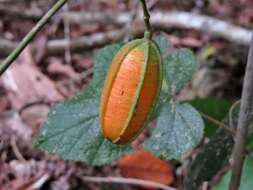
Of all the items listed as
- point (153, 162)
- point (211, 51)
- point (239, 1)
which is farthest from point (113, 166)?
point (239, 1)

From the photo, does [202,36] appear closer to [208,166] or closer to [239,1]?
[239,1]

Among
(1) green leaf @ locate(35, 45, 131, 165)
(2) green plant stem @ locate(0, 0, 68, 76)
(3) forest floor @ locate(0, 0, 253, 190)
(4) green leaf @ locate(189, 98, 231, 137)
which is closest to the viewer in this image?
(2) green plant stem @ locate(0, 0, 68, 76)

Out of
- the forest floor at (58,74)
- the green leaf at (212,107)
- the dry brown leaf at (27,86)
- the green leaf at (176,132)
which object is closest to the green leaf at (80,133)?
the green leaf at (176,132)

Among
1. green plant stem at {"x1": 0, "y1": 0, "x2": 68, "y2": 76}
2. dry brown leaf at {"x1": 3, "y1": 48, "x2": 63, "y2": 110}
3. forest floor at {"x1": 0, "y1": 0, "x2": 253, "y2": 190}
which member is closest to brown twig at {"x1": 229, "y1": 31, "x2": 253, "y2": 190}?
green plant stem at {"x1": 0, "y1": 0, "x2": 68, "y2": 76}

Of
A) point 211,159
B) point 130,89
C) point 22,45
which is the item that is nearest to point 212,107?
point 211,159

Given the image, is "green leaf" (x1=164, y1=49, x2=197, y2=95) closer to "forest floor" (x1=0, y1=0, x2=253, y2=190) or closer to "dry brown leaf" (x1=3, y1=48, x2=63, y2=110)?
"forest floor" (x1=0, y1=0, x2=253, y2=190)
